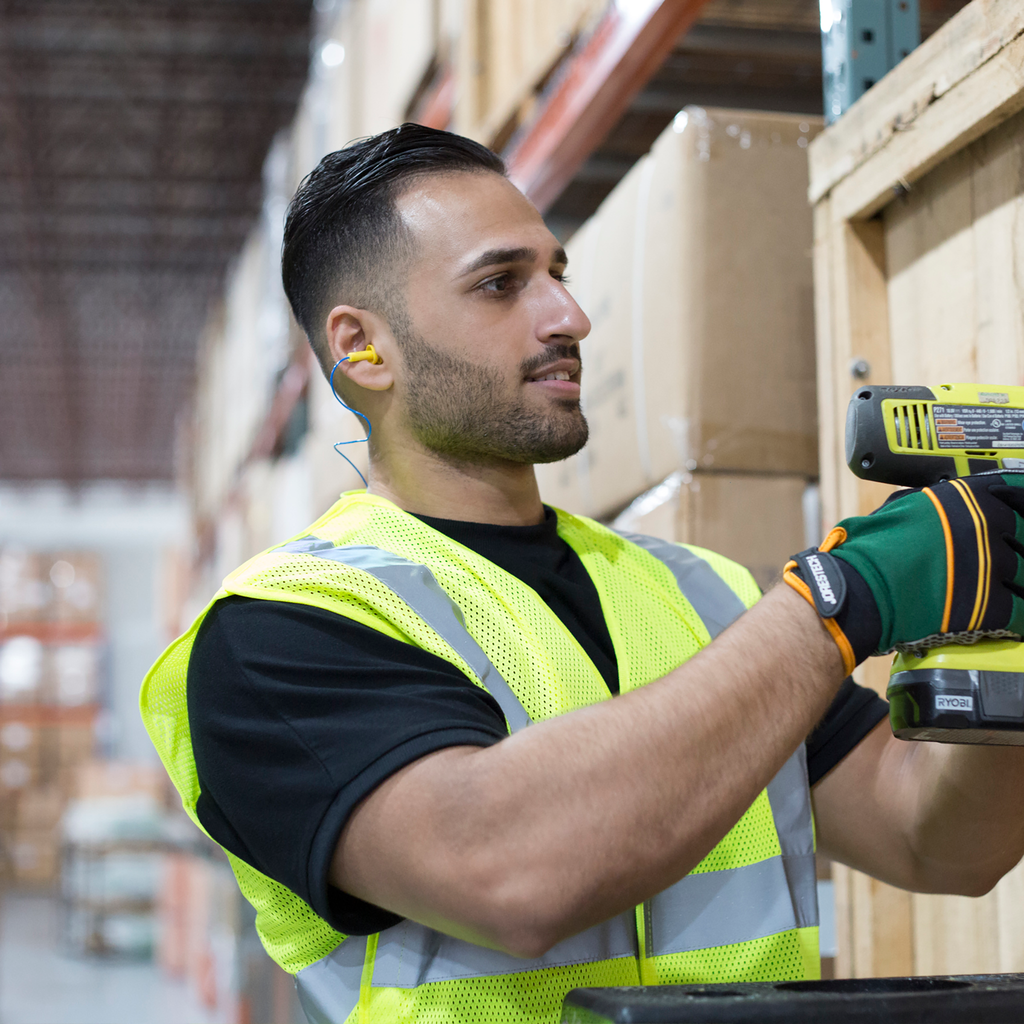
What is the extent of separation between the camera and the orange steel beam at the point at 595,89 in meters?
2.44

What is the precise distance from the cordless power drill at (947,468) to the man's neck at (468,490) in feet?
1.80

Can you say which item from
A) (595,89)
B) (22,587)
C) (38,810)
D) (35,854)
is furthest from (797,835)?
(35,854)

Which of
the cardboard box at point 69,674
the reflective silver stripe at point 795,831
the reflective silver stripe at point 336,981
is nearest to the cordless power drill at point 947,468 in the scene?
the reflective silver stripe at point 795,831

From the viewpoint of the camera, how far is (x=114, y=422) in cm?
2003

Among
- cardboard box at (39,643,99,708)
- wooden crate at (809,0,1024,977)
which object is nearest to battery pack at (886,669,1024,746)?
wooden crate at (809,0,1024,977)

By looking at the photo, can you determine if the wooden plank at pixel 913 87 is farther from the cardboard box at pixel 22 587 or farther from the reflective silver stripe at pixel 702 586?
the cardboard box at pixel 22 587

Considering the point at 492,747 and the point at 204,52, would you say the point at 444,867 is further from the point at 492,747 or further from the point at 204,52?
the point at 204,52

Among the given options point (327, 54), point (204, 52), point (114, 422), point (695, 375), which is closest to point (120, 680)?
point (114, 422)

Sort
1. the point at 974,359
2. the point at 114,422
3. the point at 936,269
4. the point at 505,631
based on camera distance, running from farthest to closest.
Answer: the point at 114,422 < the point at 936,269 < the point at 974,359 < the point at 505,631

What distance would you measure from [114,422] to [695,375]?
19215 mm

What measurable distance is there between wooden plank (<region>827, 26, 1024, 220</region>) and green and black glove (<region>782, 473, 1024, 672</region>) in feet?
2.17

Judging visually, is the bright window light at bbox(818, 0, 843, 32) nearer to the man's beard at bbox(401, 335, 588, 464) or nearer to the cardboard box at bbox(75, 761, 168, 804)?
the man's beard at bbox(401, 335, 588, 464)

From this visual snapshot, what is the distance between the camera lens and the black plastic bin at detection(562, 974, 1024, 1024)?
2.81ft

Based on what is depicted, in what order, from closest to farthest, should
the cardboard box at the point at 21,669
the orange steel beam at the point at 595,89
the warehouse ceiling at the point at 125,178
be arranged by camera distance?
1. the orange steel beam at the point at 595,89
2. the warehouse ceiling at the point at 125,178
3. the cardboard box at the point at 21,669
